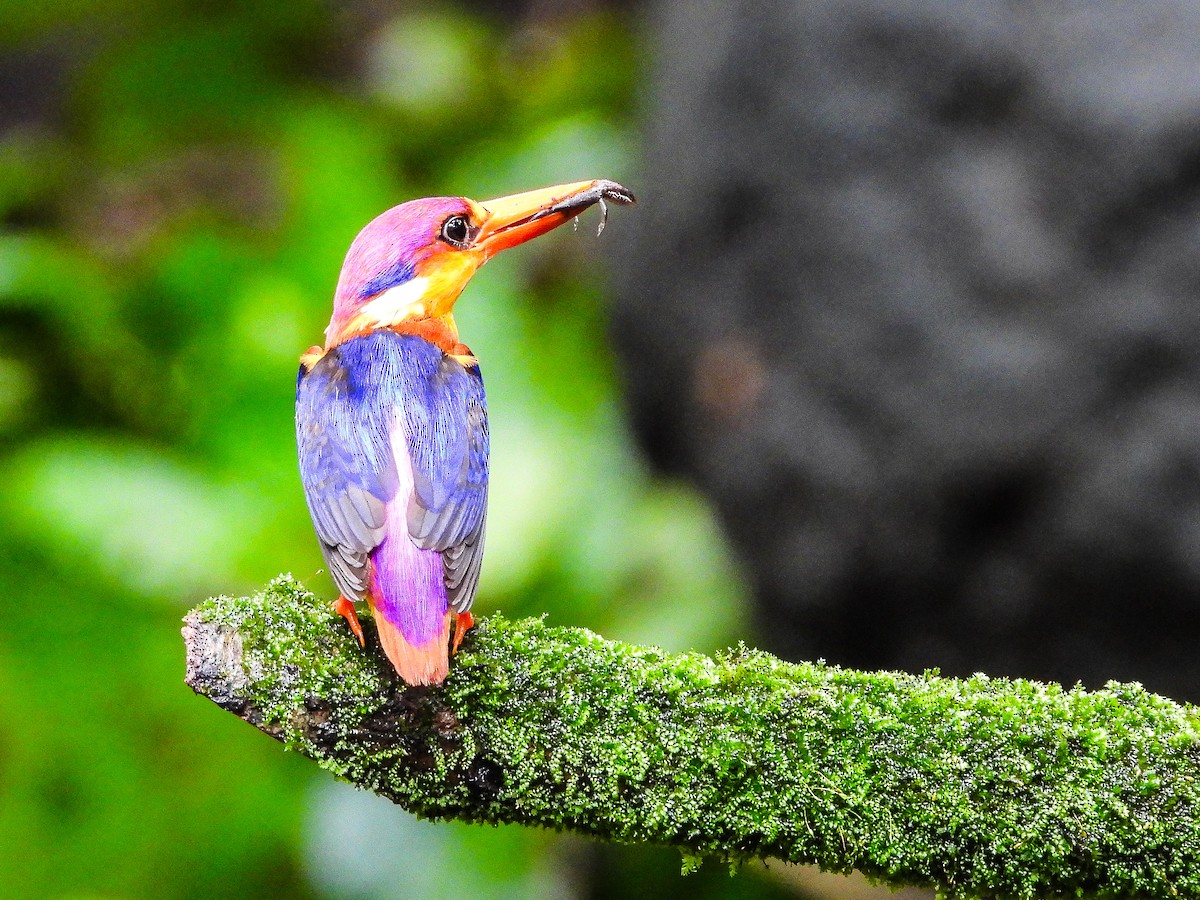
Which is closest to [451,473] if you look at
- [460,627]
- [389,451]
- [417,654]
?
[389,451]

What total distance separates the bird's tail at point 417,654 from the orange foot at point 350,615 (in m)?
0.09

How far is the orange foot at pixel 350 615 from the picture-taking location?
90.1 inches

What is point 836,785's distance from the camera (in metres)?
2.12

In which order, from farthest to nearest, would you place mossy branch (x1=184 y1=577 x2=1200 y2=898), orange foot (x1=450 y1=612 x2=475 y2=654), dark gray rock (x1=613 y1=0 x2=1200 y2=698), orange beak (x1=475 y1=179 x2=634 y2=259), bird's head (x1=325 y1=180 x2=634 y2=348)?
1. dark gray rock (x1=613 y1=0 x2=1200 y2=698)
2. orange beak (x1=475 y1=179 x2=634 y2=259)
3. bird's head (x1=325 y1=180 x2=634 y2=348)
4. orange foot (x1=450 y1=612 x2=475 y2=654)
5. mossy branch (x1=184 y1=577 x2=1200 y2=898)

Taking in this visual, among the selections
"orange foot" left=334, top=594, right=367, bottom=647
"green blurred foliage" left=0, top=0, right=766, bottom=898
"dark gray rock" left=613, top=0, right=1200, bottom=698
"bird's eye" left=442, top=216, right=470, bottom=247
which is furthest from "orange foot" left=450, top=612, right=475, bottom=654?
"dark gray rock" left=613, top=0, right=1200, bottom=698

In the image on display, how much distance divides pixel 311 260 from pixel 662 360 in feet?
5.46

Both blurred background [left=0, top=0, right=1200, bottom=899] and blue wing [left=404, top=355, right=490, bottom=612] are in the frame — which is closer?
blue wing [left=404, top=355, right=490, bottom=612]

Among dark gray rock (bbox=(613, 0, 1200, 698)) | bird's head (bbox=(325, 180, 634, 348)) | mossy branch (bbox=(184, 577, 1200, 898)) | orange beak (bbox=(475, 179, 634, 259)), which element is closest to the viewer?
mossy branch (bbox=(184, 577, 1200, 898))

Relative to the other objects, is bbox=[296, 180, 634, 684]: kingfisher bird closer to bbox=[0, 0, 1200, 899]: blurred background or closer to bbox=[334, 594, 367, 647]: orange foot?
bbox=[334, 594, 367, 647]: orange foot

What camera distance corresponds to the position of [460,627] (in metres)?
2.32

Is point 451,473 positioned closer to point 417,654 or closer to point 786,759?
point 417,654

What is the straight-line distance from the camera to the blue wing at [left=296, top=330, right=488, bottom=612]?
238cm

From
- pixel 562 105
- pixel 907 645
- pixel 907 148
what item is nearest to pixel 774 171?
pixel 907 148

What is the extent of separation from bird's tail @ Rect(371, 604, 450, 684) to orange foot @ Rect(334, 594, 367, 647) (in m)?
0.09
